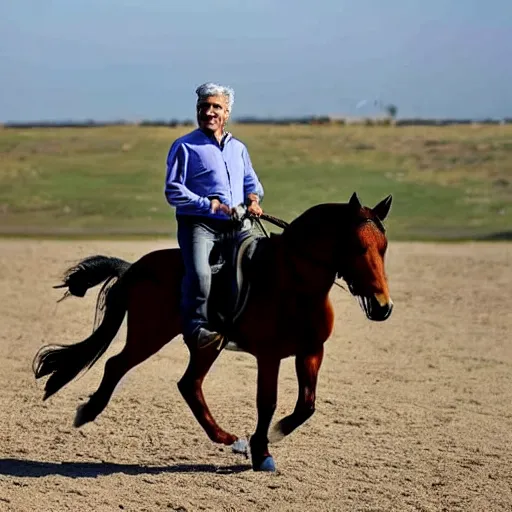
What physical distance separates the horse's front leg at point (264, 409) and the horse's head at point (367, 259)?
74 centimetres

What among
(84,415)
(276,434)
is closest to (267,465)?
(276,434)

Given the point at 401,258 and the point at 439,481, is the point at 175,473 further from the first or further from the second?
the point at 401,258

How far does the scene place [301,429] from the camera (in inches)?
329

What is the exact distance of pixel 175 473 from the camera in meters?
7.14

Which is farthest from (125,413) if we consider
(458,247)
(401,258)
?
(458,247)

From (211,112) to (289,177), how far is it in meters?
27.2

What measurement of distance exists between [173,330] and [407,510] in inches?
75.9

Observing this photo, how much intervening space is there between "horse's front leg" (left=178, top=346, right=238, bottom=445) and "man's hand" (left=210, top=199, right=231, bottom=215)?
914 mm

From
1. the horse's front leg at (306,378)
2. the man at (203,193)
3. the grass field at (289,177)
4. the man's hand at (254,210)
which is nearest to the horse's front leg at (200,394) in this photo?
the man at (203,193)

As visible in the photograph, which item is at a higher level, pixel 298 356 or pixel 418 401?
pixel 298 356

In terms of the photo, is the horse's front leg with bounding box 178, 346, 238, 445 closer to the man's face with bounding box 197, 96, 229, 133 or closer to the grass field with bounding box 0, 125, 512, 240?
the man's face with bounding box 197, 96, 229, 133

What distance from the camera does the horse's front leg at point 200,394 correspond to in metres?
7.42

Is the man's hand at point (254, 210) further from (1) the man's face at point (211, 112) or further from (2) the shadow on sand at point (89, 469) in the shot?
(2) the shadow on sand at point (89, 469)

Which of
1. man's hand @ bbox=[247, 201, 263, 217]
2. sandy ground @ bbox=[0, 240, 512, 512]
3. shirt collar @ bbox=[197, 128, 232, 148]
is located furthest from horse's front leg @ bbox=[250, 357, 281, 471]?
shirt collar @ bbox=[197, 128, 232, 148]
